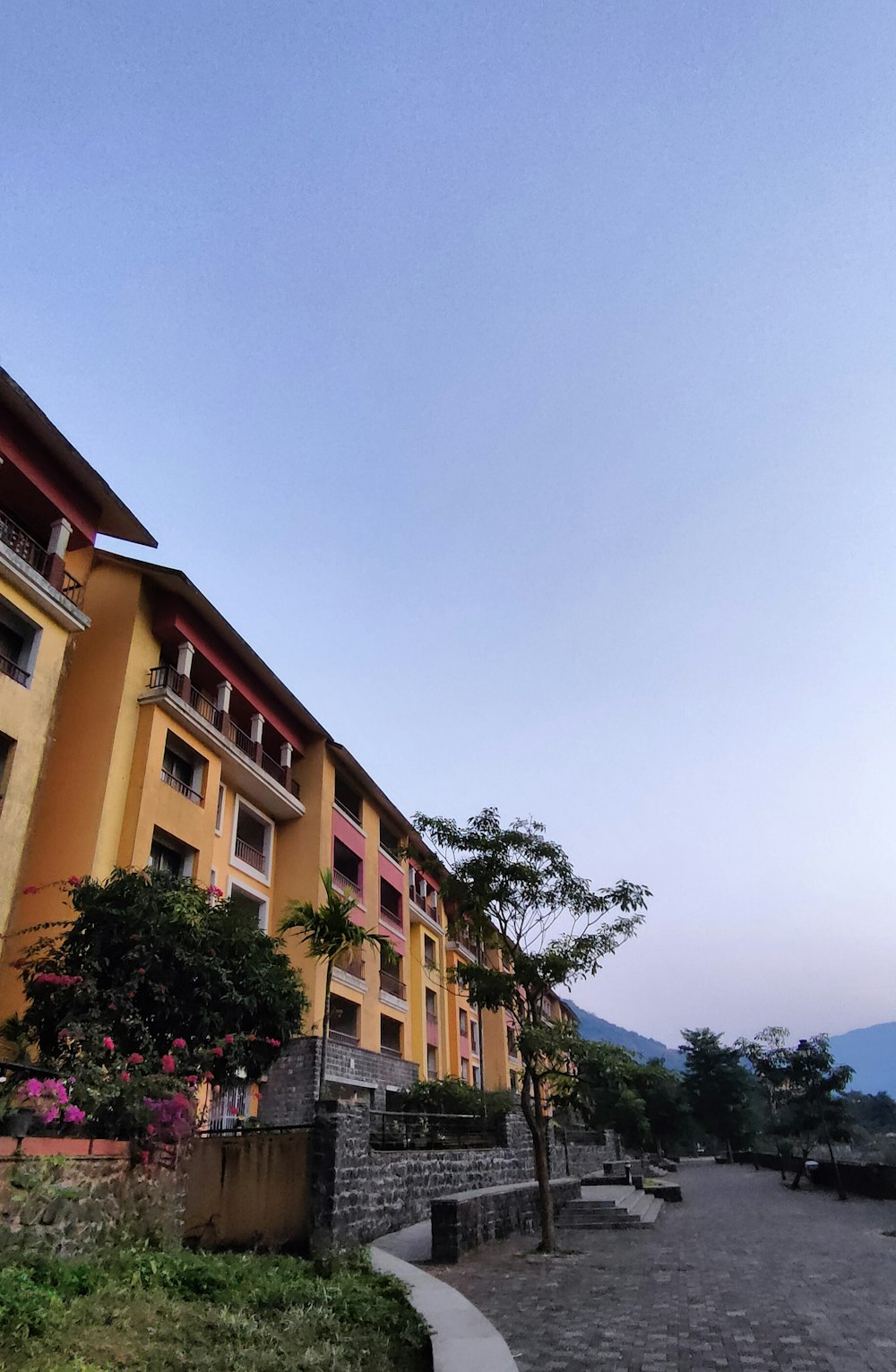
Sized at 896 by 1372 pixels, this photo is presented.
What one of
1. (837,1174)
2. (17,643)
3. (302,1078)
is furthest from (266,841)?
(837,1174)

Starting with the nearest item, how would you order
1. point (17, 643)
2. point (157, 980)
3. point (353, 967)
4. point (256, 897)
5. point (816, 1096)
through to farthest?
point (157, 980), point (17, 643), point (256, 897), point (353, 967), point (816, 1096)

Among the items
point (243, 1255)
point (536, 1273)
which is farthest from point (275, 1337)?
point (536, 1273)

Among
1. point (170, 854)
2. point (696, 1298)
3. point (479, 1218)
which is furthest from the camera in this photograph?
point (170, 854)

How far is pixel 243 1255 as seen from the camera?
364 inches

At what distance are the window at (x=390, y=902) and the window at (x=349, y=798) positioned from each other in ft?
10.9

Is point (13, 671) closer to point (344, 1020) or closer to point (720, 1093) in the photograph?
point (344, 1020)

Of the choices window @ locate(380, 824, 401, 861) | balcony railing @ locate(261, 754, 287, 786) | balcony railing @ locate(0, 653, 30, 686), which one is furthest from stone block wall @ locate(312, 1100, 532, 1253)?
window @ locate(380, 824, 401, 861)

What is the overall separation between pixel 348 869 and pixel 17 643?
15685 millimetres

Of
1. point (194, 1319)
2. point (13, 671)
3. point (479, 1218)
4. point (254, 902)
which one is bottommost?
point (479, 1218)

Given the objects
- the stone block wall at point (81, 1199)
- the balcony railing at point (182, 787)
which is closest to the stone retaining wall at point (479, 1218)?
the stone block wall at point (81, 1199)

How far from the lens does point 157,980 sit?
13234 millimetres

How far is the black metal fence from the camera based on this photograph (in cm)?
1513

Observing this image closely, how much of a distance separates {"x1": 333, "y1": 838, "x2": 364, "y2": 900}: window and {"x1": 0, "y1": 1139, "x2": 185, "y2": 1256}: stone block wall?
18.0 m

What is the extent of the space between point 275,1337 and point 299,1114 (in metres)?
16.5
